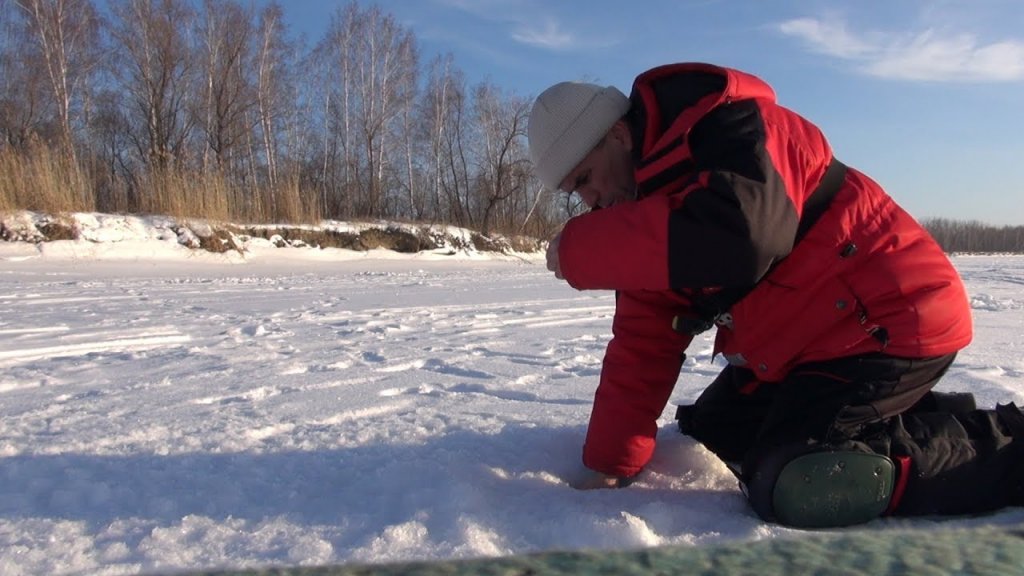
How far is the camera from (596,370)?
2.61 metres

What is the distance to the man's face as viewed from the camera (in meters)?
1.35

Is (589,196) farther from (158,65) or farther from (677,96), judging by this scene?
(158,65)

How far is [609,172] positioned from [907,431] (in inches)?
28.4

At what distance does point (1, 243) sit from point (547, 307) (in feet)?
21.7

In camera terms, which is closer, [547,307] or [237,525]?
[237,525]

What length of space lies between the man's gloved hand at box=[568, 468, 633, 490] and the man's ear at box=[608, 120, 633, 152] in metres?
0.64

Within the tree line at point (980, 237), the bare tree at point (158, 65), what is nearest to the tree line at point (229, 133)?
the bare tree at point (158, 65)

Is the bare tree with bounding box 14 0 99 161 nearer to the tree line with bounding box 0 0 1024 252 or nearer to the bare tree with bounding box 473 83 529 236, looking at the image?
the tree line with bounding box 0 0 1024 252

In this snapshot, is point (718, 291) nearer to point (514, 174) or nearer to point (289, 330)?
point (289, 330)

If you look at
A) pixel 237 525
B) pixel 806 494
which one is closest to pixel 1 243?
pixel 237 525

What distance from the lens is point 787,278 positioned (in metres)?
1.21

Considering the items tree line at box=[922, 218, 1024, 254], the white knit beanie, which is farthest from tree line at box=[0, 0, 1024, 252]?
tree line at box=[922, 218, 1024, 254]

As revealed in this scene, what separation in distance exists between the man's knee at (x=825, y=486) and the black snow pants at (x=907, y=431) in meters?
0.03

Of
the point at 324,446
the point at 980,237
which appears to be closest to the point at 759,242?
the point at 324,446
